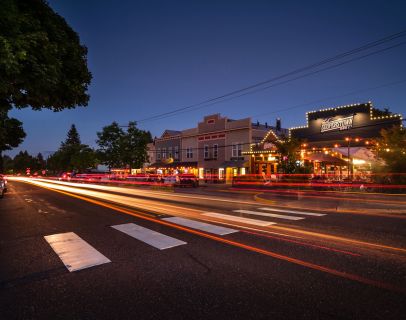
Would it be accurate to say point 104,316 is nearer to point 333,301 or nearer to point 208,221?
point 333,301

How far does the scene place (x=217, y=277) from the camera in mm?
4355

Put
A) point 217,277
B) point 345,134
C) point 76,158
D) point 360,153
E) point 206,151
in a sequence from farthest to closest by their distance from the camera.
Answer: point 76,158
point 206,151
point 345,134
point 360,153
point 217,277

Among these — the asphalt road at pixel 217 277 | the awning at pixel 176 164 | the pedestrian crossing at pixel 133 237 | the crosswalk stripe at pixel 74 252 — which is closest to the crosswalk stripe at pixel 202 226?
the pedestrian crossing at pixel 133 237

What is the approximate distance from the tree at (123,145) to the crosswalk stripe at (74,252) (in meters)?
39.7

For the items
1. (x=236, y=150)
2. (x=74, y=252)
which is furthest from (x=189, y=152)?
(x=74, y=252)

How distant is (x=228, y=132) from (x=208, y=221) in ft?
115

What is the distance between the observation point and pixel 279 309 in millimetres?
3332

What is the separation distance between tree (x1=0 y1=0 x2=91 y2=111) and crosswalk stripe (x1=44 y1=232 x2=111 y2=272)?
14.1 ft

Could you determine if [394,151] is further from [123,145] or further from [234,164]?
[123,145]

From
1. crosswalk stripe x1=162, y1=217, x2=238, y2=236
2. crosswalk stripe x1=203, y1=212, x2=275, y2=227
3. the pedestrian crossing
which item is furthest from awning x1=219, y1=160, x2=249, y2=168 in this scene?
crosswalk stripe x1=162, y1=217, x2=238, y2=236

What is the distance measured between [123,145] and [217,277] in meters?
44.0

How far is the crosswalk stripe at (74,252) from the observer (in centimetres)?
505

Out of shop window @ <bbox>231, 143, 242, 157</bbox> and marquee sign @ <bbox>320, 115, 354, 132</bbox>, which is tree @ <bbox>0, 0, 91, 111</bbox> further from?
shop window @ <bbox>231, 143, 242, 157</bbox>

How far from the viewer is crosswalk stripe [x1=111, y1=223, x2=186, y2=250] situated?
626 centimetres
